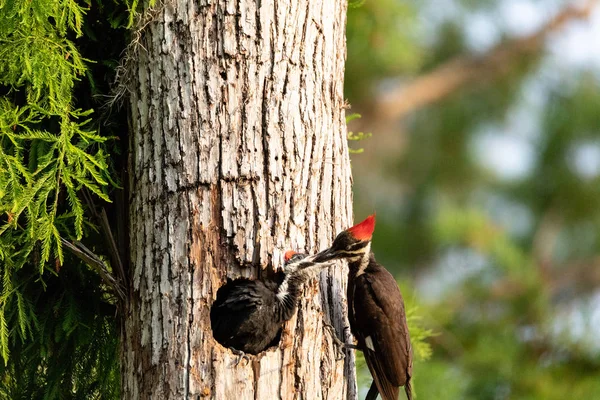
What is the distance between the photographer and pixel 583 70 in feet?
27.5

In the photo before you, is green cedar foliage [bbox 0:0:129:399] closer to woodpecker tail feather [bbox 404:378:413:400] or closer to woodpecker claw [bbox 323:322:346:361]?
woodpecker claw [bbox 323:322:346:361]

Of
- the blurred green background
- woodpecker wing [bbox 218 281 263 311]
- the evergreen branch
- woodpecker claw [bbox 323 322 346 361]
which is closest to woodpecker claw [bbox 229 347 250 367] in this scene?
woodpecker wing [bbox 218 281 263 311]

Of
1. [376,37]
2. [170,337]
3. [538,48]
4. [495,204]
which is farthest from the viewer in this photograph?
[495,204]

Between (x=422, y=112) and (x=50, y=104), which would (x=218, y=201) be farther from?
(x=422, y=112)

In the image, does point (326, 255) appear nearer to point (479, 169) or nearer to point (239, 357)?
point (239, 357)

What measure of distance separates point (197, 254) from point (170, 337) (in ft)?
1.01

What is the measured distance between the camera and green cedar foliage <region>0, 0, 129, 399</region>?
2.91 m

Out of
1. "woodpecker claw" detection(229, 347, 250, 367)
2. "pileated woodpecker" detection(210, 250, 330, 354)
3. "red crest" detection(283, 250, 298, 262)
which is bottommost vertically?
"woodpecker claw" detection(229, 347, 250, 367)

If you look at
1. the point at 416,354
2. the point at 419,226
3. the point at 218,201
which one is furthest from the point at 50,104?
the point at 419,226

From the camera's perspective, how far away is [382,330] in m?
3.32

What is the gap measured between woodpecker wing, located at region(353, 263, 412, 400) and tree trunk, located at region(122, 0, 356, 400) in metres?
0.15

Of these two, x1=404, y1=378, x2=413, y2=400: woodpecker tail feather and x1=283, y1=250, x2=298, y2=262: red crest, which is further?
x1=404, y1=378, x2=413, y2=400: woodpecker tail feather

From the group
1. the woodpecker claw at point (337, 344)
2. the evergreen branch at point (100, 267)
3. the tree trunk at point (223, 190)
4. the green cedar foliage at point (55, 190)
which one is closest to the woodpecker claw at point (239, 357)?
the tree trunk at point (223, 190)

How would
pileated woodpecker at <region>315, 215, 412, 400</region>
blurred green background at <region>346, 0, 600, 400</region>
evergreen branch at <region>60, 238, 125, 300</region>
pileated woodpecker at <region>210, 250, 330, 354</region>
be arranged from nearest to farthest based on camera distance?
pileated woodpecker at <region>210, 250, 330, 354</region>, evergreen branch at <region>60, 238, 125, 300</region>, pileated woodpecker at <region>315, 215, 412, 400</region>, blurred green background at <region>346, 0, 600, 400</region>
